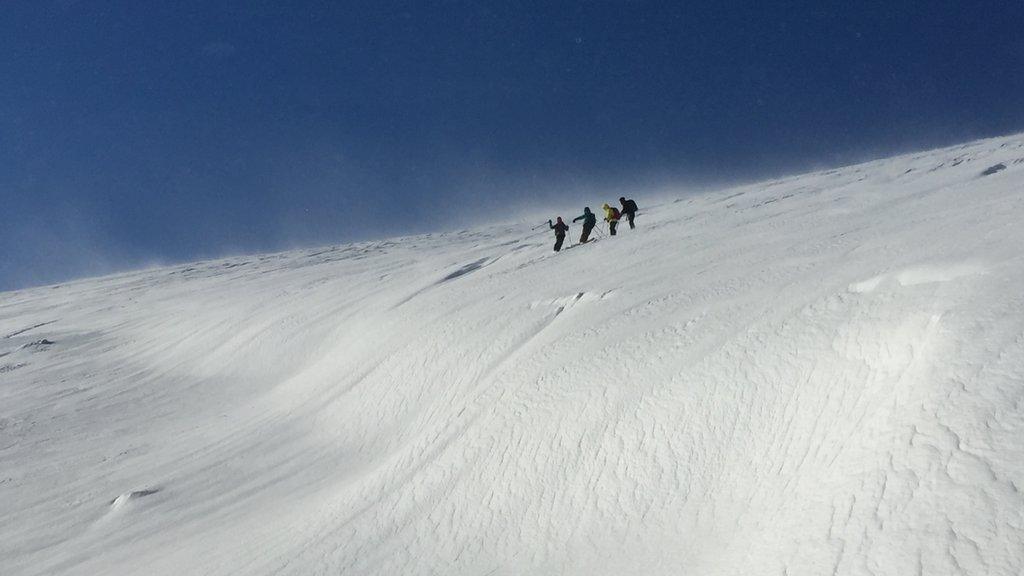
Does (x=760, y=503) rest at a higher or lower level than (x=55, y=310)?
lower

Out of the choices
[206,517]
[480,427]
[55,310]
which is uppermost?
[55,310]

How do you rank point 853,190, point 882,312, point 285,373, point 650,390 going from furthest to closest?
point 853,190, point 285,373, point 650,390, point 882,312

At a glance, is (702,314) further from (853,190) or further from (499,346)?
(853,190)

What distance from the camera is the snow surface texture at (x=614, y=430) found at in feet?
12.5

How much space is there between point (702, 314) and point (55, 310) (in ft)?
114

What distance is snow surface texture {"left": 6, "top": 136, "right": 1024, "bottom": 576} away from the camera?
12.5 ft

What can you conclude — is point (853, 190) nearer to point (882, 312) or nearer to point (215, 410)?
point (882, 312)

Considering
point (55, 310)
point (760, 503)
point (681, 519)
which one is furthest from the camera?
point (55, 310)

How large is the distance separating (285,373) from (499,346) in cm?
635

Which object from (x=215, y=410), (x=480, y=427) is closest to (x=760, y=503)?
(x=480, y=427)

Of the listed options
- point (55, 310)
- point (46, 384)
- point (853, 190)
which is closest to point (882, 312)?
point (853, 190)

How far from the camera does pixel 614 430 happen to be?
6.00m

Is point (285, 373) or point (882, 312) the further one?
point (285, 373)

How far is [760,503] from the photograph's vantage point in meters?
4.42
